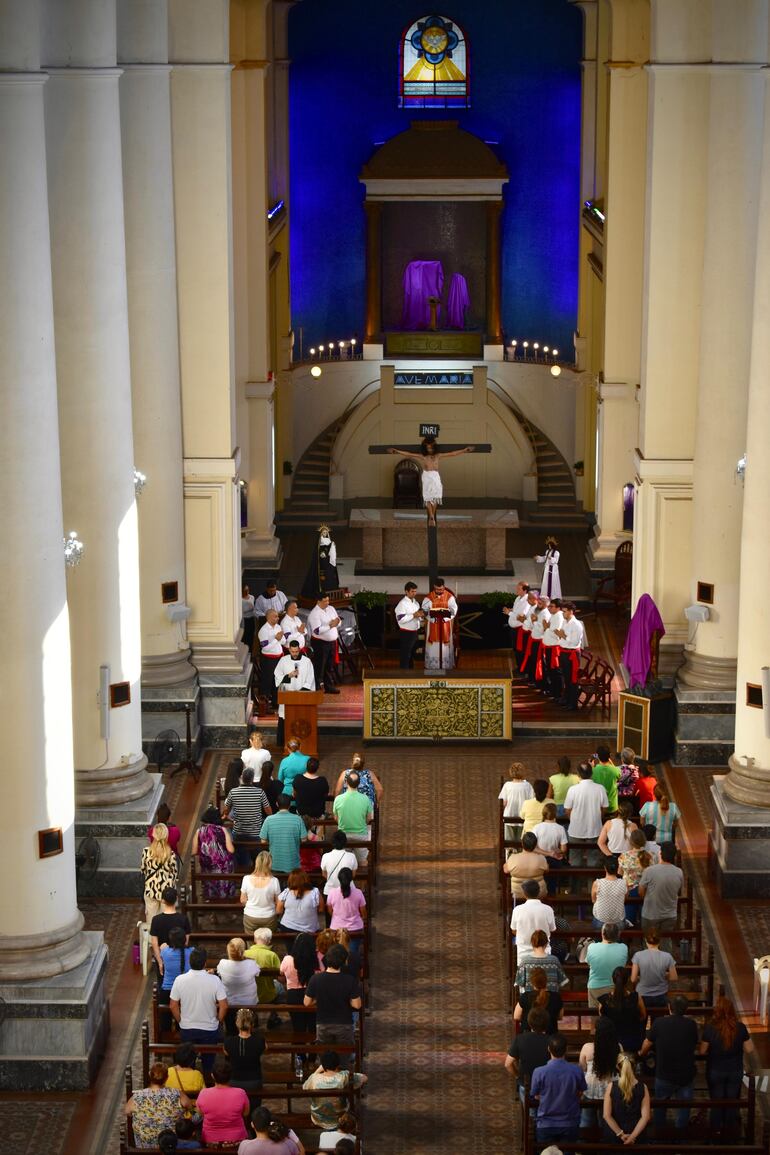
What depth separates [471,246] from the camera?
123 feet

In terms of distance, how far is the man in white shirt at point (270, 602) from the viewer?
24453 millimetres

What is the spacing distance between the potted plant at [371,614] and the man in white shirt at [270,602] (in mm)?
1248

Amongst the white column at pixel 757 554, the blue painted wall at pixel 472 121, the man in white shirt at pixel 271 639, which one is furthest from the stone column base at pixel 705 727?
the blue painted wall at pixel 472 121

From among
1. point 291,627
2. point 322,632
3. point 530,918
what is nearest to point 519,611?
point 322,632

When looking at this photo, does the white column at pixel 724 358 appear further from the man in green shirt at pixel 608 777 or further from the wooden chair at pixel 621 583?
the wooden chair at pixel 621 583

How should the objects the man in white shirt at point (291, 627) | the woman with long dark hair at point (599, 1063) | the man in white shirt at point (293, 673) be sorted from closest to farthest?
the woman with long dark hair at point (599, 1063) < the man in white shirt at point (293, 673) < the man in white shirt at point (291, 627)

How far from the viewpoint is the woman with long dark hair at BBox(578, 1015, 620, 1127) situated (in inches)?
508

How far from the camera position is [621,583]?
2802cm

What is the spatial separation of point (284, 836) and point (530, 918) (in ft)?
9.12

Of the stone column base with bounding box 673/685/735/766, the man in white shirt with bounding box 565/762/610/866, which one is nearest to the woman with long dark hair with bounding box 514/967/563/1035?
the man in white shirt with bounding box 565/762/610/866

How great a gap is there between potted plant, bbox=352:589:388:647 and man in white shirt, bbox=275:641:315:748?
3629 millimetres

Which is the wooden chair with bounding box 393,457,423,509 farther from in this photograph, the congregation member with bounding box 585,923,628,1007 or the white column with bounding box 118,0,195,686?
the congregation member with bounding box 585,923,628,1007

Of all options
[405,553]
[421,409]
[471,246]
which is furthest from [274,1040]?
[471,246]

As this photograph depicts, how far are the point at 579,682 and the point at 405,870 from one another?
17.7ft
